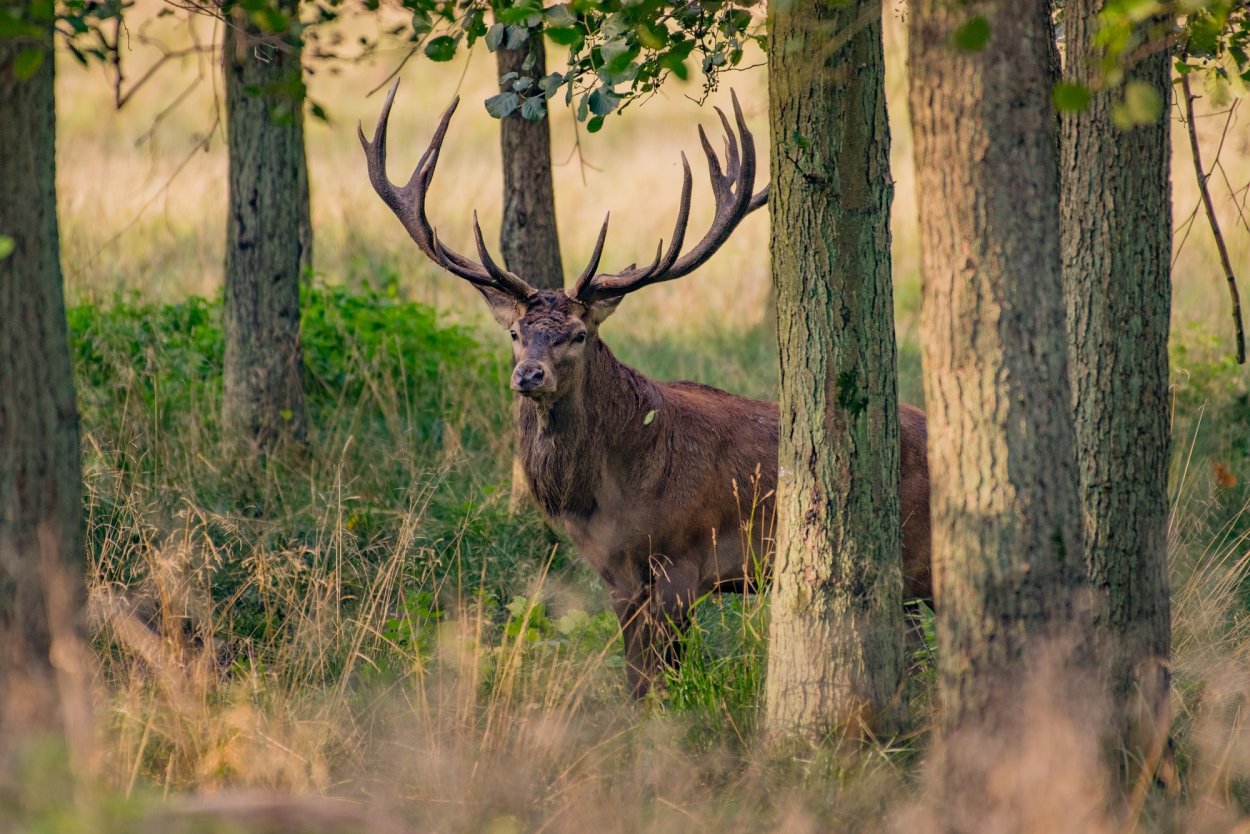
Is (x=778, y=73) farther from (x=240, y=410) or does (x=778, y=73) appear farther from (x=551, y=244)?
(x=240, y=410)

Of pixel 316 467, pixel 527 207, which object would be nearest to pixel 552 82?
pixel 527 207

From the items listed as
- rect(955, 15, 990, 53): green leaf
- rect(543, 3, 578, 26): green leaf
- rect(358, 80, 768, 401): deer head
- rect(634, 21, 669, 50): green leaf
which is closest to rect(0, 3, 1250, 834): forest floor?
rect(358, 80, 768, 401): deer head

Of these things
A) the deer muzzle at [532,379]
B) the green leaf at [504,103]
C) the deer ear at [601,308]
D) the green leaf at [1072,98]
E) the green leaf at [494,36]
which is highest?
the green leaf at [494,36]

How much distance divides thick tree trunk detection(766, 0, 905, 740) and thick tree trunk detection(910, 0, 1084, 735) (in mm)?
669

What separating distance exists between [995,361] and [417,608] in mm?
2739

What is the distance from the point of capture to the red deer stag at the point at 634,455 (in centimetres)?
591

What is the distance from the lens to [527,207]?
286 inches

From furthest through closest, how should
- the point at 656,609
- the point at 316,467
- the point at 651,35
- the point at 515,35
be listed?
the point at 316,467
the point at 656,609
the point at 515,35
the point at 651,35

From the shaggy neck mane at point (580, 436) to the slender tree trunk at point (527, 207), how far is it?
1087 mm

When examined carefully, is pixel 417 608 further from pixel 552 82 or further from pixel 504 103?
pixel 552 82

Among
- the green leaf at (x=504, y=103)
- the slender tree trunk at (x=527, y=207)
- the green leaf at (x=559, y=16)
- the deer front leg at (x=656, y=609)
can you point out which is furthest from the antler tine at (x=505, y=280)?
the green leaf at (x=559, y=16)

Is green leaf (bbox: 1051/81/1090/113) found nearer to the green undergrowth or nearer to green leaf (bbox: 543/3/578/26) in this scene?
green leaf (bbox: 543/3/578/26)

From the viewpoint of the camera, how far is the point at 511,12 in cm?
397

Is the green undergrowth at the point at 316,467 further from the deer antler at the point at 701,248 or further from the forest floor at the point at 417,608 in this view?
the deer antler at the point at 701,248
